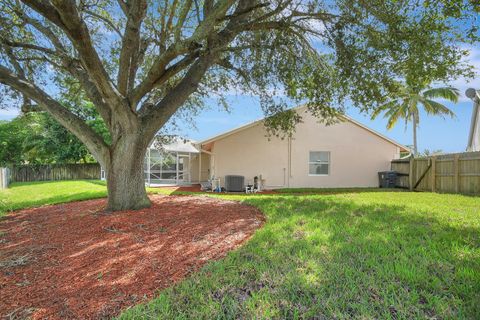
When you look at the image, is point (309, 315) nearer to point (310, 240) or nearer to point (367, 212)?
point (310, 240)

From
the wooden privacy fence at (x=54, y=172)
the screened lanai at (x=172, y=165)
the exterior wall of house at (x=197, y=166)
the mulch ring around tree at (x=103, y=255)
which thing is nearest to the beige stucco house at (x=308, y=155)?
the screened lanai at (x=172, y=165)

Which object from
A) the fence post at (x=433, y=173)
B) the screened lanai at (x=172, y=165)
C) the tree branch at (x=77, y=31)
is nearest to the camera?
the tree branch at (x=77, y=31)

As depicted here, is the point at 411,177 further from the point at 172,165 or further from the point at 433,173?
the point at 172,165

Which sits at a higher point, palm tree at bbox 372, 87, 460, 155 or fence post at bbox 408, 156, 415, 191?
palm tree at bbox 372, 87, 460, 155

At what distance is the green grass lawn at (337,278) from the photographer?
96.1 inches

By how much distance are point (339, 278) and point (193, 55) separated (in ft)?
20.5

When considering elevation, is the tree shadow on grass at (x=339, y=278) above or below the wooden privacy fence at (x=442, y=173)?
below

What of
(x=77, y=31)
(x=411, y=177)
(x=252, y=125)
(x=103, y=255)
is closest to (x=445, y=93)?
(x=411, y=177)

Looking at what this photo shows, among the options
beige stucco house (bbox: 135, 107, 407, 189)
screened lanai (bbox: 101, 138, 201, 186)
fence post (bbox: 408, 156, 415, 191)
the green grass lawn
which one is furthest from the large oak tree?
screened lanai (bbox: 101, 138, 201, 186)

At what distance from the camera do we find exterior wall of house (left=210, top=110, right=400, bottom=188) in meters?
15.4

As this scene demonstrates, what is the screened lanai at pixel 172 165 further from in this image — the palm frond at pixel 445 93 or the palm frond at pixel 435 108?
the palm frond at pixel 445 93

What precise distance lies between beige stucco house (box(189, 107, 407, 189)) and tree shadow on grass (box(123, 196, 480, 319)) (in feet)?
35.2

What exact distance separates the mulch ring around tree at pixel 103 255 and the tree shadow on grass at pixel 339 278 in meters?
0.46

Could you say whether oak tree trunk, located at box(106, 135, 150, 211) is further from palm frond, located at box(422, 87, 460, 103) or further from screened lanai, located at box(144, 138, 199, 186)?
palm frond, located at box(422, 87, 460, 103)
